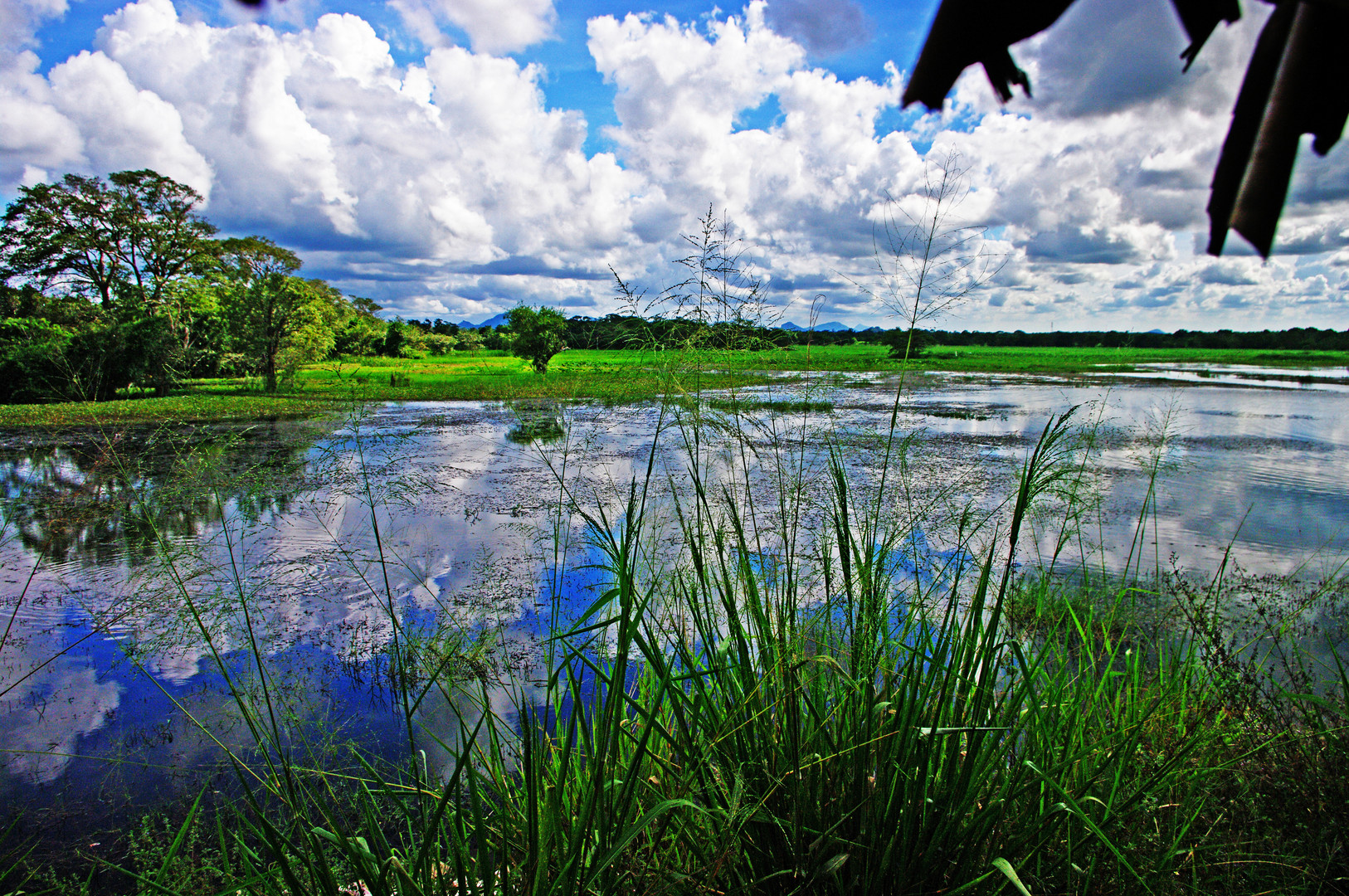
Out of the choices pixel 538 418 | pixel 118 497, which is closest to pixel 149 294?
pixel 118 497

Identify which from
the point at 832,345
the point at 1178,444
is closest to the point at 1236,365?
the point at 1178,444

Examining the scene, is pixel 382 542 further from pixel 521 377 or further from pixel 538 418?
pixel 521 377

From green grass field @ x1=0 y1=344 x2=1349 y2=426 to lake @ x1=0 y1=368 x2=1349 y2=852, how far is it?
19 cm

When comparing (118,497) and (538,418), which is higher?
(538,418)

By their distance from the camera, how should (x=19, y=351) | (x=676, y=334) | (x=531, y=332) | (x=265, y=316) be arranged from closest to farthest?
(x=676, y=334), (x=19, y=351), (x=265, y=316), (x=531, y=332)

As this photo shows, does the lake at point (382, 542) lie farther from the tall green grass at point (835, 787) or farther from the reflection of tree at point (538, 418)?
the tall green grass at point (835, 787)

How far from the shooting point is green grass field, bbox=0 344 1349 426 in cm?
249

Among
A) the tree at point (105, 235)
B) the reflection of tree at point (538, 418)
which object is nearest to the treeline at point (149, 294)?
the tree at point (105, 235)

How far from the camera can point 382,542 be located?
16.5 feet

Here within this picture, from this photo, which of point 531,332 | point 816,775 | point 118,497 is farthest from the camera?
point 531,332

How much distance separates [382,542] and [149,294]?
28.7 metres

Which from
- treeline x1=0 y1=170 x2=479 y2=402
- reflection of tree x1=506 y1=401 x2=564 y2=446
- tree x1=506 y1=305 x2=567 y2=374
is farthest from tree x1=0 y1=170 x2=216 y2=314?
reflection of tree x1=506 y1=401 x2=564 y2=446

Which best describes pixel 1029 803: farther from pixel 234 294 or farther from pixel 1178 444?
pixel 234 294

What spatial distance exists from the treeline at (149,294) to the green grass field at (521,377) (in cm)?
149
